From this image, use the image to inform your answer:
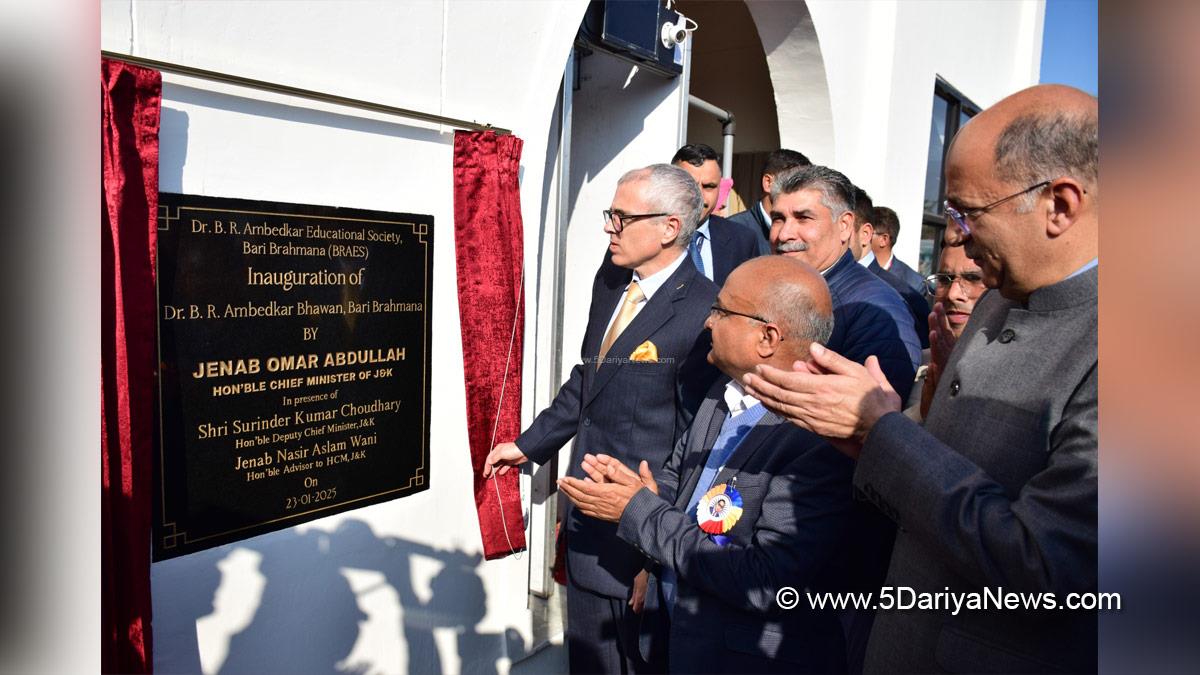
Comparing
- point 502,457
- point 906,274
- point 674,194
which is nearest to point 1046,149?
point 674,194

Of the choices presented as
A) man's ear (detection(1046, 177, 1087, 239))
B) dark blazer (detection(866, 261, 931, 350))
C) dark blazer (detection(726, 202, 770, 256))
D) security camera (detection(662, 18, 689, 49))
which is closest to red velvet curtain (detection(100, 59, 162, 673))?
man's ear (detection(1046, 177, 1087, 239))

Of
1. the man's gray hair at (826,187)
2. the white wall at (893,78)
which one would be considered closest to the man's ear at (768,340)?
the man's gray hair at (826,187)

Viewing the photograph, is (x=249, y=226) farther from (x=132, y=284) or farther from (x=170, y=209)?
(x=132, y=284)

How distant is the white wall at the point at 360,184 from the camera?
198 cm

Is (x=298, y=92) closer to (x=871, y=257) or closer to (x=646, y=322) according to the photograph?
(x=646, y=322)

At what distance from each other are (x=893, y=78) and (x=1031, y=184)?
566 centimetres

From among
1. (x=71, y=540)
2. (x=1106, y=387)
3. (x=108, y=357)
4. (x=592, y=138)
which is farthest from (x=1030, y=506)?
(x=592, y=138)

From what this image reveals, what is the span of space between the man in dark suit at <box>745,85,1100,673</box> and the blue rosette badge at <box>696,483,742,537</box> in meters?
0.46

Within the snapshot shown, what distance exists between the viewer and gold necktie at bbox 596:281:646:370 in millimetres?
2568

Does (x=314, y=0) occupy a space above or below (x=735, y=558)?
above

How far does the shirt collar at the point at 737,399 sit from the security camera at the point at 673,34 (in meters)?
2.44

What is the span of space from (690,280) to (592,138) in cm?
188

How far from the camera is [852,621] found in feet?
6.26

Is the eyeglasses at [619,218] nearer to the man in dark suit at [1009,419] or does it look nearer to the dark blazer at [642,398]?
the dark blazer at [642,398]
